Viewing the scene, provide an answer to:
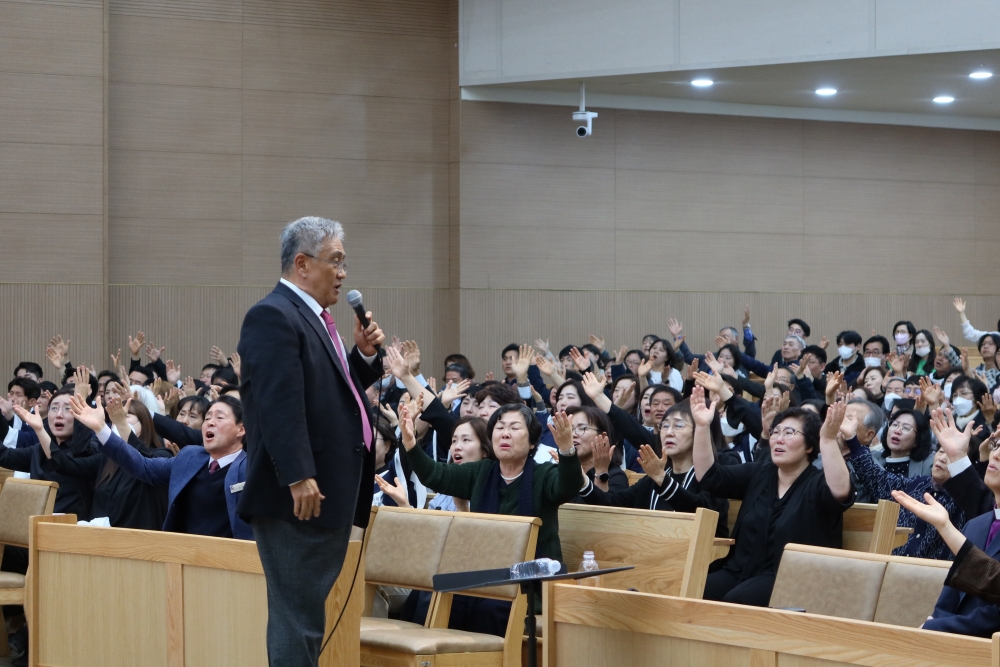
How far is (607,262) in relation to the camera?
13.0 meters

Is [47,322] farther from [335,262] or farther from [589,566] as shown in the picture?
[335,262]

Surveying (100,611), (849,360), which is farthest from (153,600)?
(849,360)

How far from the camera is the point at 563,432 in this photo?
451 centimetres

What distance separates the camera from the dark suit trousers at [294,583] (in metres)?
3.18

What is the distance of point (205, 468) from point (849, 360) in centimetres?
795

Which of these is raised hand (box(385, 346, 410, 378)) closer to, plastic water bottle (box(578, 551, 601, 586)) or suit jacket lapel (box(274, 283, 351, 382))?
plastic water bottle (box(578, 551, 601, 586))

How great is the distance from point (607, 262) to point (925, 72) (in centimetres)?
373

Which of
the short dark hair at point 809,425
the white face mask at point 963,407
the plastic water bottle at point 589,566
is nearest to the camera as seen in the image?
the plastic water bottle at point 589,566

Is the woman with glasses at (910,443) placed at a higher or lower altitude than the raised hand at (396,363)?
lower

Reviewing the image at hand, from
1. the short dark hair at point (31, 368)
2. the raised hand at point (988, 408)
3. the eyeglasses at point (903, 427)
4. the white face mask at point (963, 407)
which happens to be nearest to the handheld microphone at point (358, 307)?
the eyeglasses at point (903, 427)

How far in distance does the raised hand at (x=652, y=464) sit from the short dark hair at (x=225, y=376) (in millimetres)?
4637

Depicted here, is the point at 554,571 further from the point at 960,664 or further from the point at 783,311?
the point at 783,311

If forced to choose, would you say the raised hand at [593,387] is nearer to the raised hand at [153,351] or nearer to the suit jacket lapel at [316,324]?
the suit jacket lapel at [316,324]

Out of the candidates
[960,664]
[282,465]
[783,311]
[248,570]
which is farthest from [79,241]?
[960,664]
